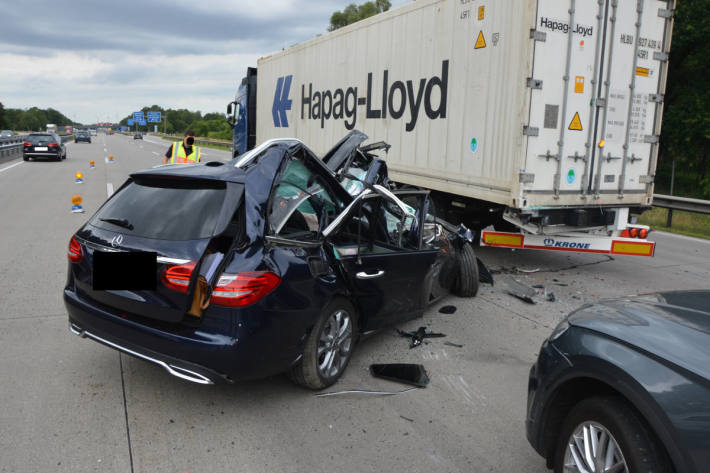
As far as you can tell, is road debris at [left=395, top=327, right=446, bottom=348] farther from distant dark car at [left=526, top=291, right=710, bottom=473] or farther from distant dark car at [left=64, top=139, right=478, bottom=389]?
distant dark car at [left=526, top=291, right=710, bottom=473]

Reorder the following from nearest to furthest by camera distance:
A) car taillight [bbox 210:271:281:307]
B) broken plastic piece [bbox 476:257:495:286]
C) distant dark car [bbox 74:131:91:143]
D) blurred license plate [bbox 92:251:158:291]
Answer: car taillight [bbox 210:271:281:307] → blurred license plate [bbox 92:251:158:291] → broken plastic piece [bbox 476:257:495:286] → distant dark car [bbox 74:131:91:143]

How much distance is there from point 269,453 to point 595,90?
19.6 ft

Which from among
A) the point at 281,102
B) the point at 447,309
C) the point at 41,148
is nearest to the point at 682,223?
the point at 281,102

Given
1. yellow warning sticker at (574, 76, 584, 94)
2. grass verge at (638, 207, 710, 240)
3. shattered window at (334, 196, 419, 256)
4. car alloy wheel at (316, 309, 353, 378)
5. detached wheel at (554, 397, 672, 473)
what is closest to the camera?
detached wheel at (554, 397, 672, 473)

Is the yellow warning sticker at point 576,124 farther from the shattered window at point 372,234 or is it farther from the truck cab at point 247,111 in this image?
the truck cab at point 247,111

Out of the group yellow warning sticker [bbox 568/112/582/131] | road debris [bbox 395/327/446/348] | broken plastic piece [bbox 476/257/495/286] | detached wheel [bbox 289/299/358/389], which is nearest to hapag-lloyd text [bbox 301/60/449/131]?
yellow warning sticker [bbox 568/112/582/131]

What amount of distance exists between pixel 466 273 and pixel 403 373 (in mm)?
2386

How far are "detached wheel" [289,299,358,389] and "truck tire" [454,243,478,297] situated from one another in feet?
8.20

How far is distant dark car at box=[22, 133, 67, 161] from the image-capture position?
92.6 feet

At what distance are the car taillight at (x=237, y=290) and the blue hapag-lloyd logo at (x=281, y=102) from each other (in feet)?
37.6

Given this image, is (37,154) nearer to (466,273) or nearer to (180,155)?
(180,155)

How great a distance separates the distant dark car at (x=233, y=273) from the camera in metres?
3.31

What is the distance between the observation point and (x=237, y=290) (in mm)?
3264

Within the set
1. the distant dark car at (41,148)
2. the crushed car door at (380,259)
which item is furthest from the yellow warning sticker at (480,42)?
the distant dark car at (41,148)
